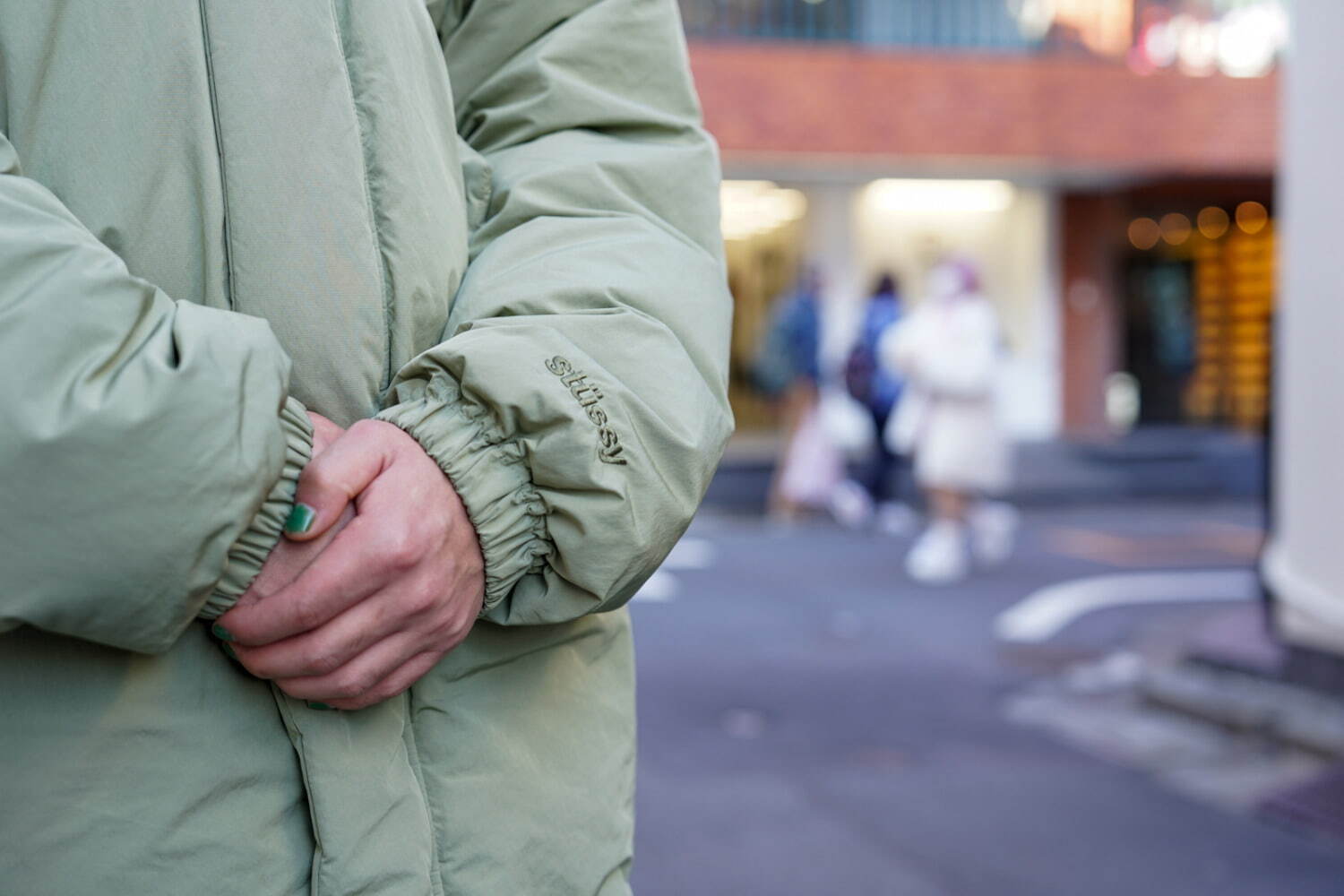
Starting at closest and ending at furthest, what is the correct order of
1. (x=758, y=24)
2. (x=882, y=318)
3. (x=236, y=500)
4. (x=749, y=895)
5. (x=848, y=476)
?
1. (x=236, y=500)
2. (x=749, y=895)
3. (x=882, y=318)
4. (x=848, y=476)
5. (x=758, y=24)

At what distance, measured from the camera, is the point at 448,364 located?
3.86ft

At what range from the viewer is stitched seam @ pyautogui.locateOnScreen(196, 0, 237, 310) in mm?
1174

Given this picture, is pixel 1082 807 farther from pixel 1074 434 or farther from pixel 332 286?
pixel 1074 434

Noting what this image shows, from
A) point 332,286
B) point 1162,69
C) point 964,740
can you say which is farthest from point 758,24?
point 332,286

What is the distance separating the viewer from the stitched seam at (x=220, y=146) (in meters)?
1.17

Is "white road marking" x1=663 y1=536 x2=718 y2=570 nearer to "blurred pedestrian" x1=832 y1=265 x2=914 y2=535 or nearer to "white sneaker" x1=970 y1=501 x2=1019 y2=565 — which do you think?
"blurred pedestrian" x1=832 y1=265 x2=914 y2=535

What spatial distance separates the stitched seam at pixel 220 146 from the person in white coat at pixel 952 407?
801 centimetres

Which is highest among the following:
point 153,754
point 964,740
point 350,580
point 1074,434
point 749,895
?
point 350,580

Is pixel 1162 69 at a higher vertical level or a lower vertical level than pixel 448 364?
lower

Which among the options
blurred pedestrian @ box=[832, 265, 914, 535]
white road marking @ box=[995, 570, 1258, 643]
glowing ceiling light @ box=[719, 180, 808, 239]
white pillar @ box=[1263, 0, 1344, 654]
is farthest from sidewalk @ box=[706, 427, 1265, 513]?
white pillar @ box=[1263, 0, 1344, 654]

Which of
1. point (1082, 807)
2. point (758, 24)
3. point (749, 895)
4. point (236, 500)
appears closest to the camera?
point (236, 500)

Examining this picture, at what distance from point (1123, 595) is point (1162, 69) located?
1216cm

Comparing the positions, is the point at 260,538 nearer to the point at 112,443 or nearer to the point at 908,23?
the point at 112,443

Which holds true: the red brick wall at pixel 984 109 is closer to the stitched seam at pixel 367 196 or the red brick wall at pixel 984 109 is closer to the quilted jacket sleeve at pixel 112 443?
the stitched seam at pixel 367 196
